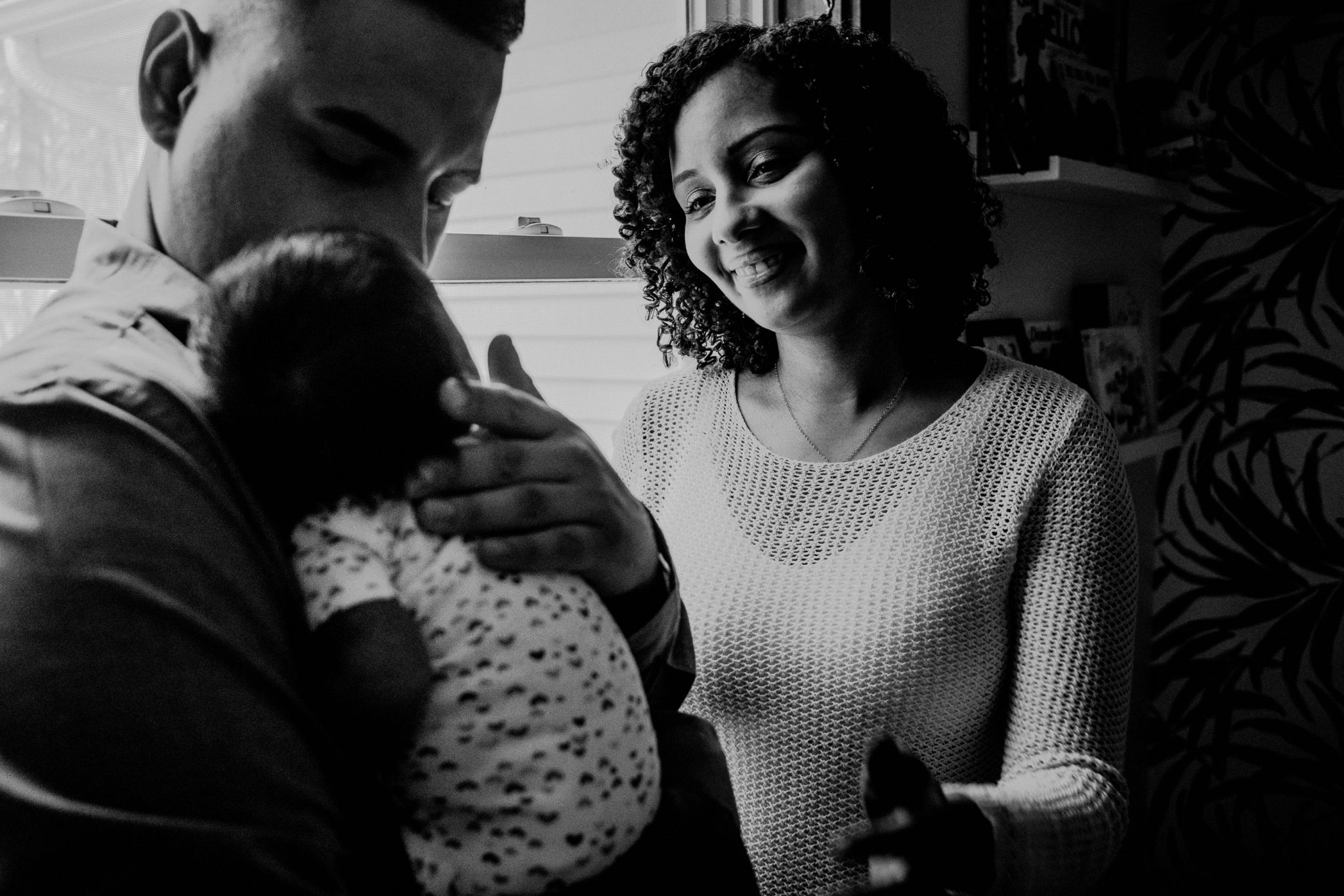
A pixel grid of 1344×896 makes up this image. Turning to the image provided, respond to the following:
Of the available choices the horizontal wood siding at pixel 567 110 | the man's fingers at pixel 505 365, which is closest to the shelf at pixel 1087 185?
the horizontal wood siding at pixel 567 110

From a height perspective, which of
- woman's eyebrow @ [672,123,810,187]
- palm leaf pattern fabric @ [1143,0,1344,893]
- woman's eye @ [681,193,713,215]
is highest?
woman's eyebrow @ [672,123,810,187]

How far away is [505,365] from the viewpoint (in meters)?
0.89

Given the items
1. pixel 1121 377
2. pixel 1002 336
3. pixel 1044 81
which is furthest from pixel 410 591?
pixel 1121 377

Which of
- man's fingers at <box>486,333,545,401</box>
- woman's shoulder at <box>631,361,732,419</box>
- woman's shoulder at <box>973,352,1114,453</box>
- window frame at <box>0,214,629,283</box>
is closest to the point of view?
man's fingers at <box>486,333,545,401</box>

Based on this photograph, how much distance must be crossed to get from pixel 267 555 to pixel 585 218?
1619 millimetres

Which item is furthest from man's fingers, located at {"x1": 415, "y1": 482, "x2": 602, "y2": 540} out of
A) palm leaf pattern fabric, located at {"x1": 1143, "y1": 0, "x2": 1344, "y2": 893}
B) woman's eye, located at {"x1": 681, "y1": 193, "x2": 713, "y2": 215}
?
palm leaf pattern fabric, located at {"x1": 1143, "y1": 0, "x2": 1344, "y2": 893}

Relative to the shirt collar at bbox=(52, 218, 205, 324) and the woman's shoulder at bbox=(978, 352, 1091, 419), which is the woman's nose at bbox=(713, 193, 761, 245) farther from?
the shirt collar at bbox=(52, 218, 205, 324)

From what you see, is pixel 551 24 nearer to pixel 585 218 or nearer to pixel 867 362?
pixel 585 218

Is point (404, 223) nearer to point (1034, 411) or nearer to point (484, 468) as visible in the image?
point (484, 468)

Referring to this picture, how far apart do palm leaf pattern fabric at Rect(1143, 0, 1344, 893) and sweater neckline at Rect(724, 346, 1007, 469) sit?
2.07 m

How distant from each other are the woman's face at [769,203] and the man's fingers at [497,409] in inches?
33.9

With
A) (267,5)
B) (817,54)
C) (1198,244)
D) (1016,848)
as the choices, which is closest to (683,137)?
(817,54)

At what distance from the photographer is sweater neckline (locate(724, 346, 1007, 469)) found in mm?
1559

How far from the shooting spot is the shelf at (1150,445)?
108 inches
